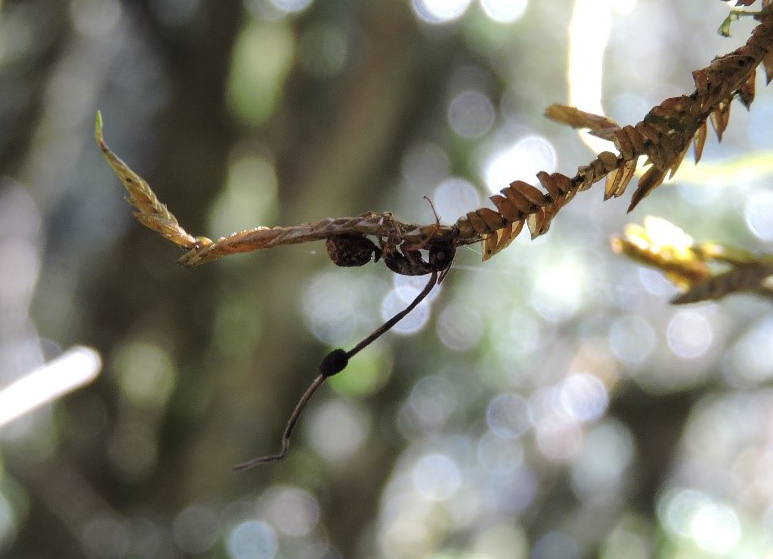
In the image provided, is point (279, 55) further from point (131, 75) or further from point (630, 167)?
point (630, 167)

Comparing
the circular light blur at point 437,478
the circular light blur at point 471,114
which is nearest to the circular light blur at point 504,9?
the circular light blur at point 471,114

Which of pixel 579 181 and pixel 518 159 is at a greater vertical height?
pixel 518 159

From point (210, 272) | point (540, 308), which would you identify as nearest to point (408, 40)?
point (210, 272)

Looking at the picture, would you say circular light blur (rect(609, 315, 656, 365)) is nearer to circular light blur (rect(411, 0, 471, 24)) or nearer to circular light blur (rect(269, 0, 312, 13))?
circular light blur (rect(411, 0, 471, 24))

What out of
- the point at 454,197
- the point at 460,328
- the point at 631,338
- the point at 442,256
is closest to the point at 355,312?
the point at 460,328

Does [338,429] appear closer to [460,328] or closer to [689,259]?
[460,328]

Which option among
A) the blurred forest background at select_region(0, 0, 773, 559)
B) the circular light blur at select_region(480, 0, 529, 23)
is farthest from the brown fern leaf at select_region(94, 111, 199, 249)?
the circular light blur at select_region(480, 0, 529, 23)
